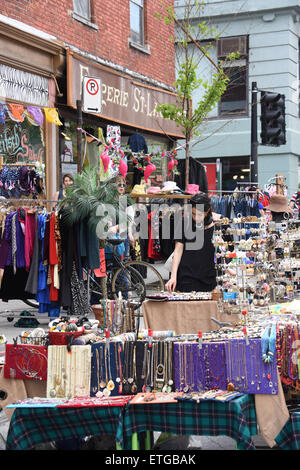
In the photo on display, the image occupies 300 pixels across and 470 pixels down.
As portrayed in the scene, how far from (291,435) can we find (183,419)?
71cm

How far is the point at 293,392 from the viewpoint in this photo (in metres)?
4.29

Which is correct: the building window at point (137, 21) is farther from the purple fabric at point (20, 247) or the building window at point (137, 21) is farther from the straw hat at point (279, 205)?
the purple fabric at point (20, 247)

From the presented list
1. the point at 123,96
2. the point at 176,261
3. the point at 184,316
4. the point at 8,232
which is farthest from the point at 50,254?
the point at 123,96

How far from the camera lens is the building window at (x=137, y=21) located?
1623 centimetres

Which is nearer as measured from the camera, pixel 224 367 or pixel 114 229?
pixel 224 367

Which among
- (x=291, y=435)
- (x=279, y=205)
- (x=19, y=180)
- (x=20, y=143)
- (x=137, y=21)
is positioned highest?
(x=137, y=21)

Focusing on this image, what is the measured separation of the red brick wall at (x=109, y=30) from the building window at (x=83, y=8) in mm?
113

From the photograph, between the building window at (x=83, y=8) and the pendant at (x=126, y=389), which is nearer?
the pendant at (x=126, y=389)

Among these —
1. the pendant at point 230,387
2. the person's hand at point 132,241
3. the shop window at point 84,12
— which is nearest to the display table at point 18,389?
the pendant at point 230,387

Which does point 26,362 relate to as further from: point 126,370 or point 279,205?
point 279,205

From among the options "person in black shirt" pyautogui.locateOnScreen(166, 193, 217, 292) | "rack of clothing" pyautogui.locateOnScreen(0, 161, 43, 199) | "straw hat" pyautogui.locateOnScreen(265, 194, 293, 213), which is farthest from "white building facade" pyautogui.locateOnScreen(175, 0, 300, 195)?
"person in black shirt" pyautogui.locateOnScreen(166, 193, 217, 292)

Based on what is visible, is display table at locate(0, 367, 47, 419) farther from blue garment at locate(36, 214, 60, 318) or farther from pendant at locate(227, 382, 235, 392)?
blue garment at locate(36, 214, 60, 318)

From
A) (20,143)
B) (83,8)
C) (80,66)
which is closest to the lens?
(20,143)

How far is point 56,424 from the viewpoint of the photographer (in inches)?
158
